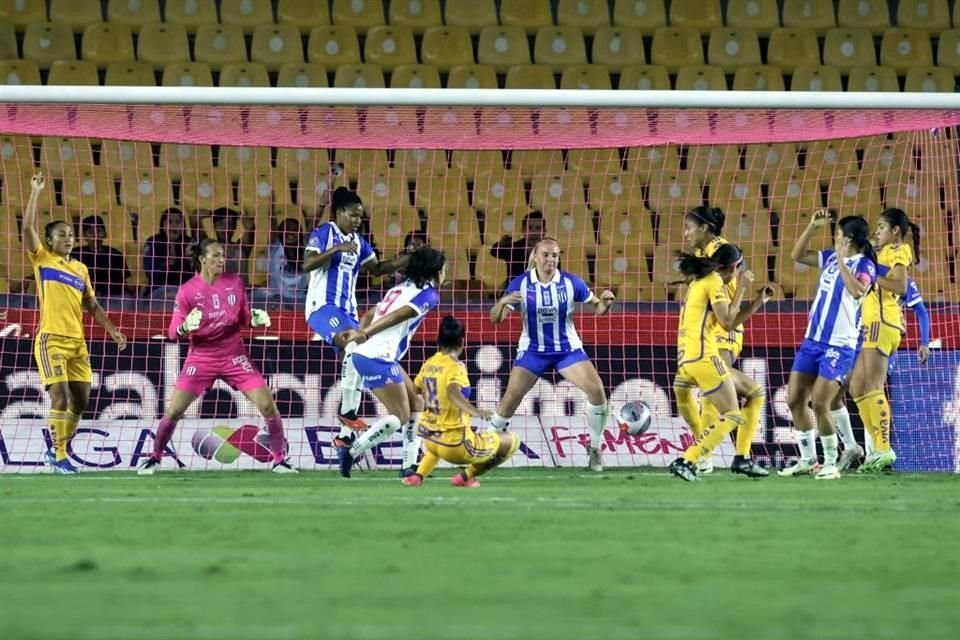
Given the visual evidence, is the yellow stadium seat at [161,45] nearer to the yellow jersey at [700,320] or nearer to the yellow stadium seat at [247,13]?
the yellow stadium seat at [247,13]

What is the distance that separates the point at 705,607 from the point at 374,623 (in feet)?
2.99

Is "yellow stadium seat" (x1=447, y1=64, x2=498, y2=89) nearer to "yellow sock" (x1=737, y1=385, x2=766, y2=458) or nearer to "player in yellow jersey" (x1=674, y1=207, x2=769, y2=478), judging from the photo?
"player in yellow jersey" (x1=674, y1=207, x2=769, y2=478)

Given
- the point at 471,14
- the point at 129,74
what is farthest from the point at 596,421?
the point at 129,74

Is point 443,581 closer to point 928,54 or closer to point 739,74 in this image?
point 739,74

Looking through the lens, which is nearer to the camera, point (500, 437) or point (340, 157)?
point (500, 437)

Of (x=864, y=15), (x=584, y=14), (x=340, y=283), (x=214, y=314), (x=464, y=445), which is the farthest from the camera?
(x=864, y=15)

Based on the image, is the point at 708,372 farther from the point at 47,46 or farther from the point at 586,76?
the point at 47,46

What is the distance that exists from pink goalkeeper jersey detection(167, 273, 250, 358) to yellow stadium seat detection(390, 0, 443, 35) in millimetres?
5982

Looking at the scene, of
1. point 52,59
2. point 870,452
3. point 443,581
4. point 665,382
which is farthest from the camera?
point 52,59

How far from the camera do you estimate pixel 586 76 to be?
664 inches

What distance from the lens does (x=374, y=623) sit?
12.3 feet

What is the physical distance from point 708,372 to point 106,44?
29.3 feet

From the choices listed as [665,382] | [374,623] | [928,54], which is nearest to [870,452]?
[665,382]

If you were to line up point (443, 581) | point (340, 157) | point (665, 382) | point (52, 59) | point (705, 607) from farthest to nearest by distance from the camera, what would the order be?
point (52, 59) → point (340, 157) → point (665, 382) → point (443, 581) → point (705, 607)
